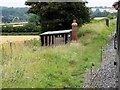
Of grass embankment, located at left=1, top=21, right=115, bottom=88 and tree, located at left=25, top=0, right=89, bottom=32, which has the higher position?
tree, located at left=25, top=0, right=89, bottom=32

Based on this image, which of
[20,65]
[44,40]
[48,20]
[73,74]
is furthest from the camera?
[48,20]

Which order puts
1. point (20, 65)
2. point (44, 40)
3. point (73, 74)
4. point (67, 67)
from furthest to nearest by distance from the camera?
point (44, 40), point (67, 67), point (73, 74), point (20, 65)

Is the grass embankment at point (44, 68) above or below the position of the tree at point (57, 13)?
below

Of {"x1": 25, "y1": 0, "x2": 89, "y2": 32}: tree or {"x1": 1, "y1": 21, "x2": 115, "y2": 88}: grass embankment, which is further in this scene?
{"x1": 25, "y1": 0, "x2": 89, "y2": 32}: tree

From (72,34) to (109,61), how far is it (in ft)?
13.6

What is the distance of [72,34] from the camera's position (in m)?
11.8

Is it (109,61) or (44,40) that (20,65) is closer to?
(109,61)

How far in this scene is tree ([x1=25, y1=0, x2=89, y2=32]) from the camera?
42.5 feet

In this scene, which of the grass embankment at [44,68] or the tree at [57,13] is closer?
the grass embankment at [44,68]

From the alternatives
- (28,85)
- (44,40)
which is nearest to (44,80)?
(28,85)

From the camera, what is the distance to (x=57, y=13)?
13234 mm

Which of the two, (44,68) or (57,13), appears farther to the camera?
(57,13)

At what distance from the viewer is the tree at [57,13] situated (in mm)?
12969

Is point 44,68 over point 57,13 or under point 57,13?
under
